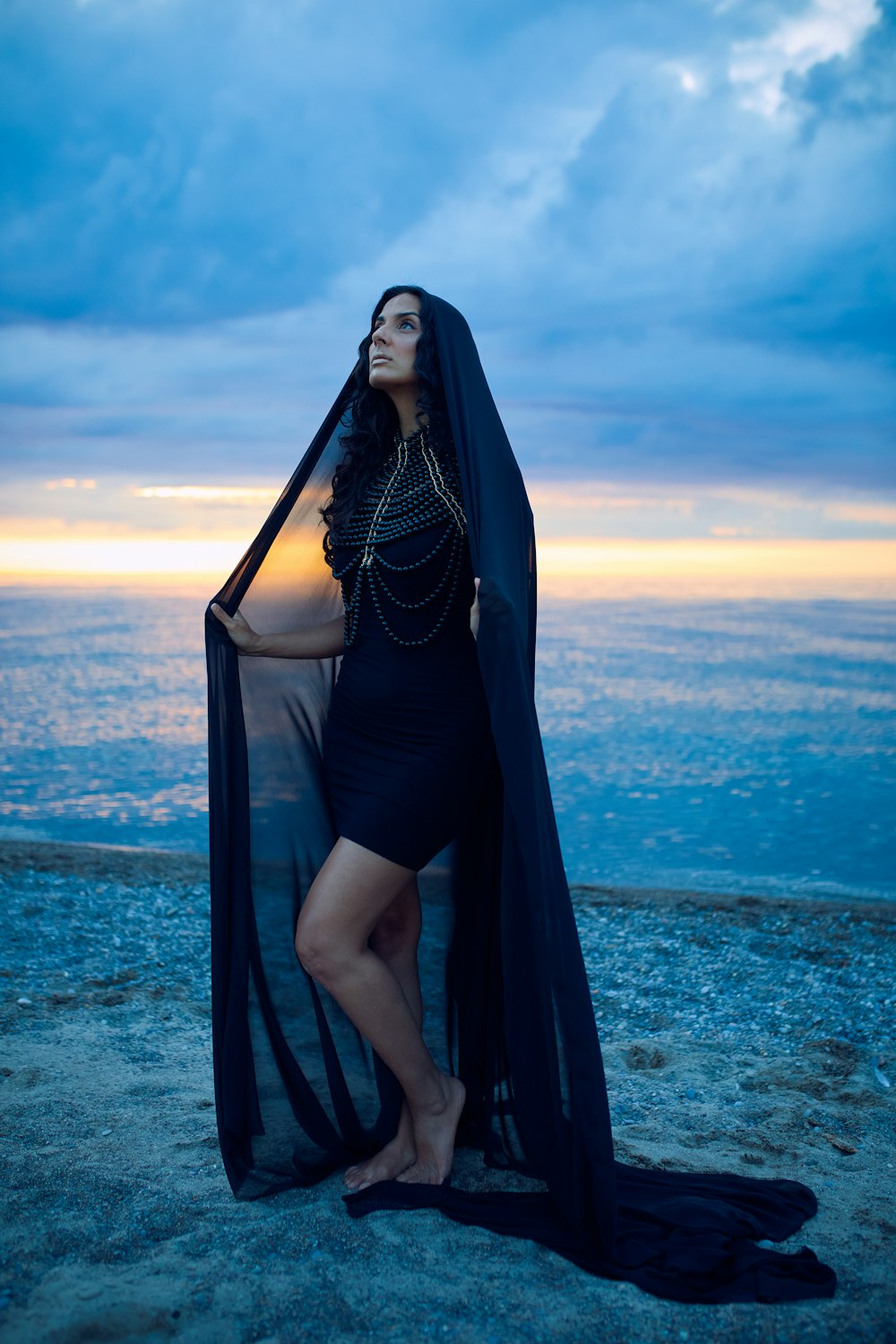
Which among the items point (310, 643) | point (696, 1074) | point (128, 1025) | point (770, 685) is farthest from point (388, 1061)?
point (770, 685)

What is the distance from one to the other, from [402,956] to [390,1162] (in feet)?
1.94

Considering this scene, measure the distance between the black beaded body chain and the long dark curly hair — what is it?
0.15ft

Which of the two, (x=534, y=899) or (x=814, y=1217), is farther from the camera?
(x=814, y=1217)

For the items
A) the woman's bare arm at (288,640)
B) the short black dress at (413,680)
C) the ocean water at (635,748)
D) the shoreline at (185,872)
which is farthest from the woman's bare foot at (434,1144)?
the ocean water at (635,748)

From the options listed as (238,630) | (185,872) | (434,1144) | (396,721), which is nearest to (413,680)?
(396,721)

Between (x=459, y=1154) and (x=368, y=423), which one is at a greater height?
(x=368, y=423)

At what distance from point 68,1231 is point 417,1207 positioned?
914 millimetres

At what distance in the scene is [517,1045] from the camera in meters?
2.76


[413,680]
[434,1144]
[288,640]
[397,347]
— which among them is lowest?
[434,1144]

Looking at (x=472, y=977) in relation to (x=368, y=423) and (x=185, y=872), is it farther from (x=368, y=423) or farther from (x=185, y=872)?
(x=185, y=872)

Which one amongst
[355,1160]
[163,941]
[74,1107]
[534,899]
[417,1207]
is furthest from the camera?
[163,941]

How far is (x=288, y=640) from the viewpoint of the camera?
3244mm

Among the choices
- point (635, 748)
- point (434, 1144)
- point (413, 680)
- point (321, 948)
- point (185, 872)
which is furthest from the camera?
point (635, 748)

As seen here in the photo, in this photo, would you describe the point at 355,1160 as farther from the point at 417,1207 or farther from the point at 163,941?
the point at 163,941
